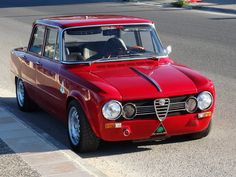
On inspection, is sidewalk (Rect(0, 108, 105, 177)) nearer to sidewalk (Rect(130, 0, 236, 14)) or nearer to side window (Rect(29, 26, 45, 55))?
side window (Rect(29, 26, 45, 55))

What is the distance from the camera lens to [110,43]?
24.1ft

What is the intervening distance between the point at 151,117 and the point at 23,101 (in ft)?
10.2

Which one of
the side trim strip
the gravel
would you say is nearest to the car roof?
the side trim strip

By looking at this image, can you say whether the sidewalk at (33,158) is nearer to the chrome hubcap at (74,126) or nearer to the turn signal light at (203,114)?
the chrome hubcap at (74,126)

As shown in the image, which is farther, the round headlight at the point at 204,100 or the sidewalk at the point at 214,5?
the sidewalk at the point at 214,5

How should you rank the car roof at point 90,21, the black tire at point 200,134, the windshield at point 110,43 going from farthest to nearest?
the car roof at point 90,21, the windshield at point 110,43, the black tire at point 200,134

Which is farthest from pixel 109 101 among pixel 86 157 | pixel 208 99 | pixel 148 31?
pixel 148 31

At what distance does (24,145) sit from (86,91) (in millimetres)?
904

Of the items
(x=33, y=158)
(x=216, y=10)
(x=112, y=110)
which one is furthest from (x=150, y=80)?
(x=216, y=10)

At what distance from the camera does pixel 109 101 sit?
5.89 m

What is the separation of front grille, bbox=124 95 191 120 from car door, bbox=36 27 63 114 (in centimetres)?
126

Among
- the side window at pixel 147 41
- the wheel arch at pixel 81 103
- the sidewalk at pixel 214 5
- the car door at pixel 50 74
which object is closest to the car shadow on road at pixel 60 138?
the car door at pixel 50 74

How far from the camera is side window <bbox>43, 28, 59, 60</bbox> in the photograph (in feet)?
24.1

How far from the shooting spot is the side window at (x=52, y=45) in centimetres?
736
